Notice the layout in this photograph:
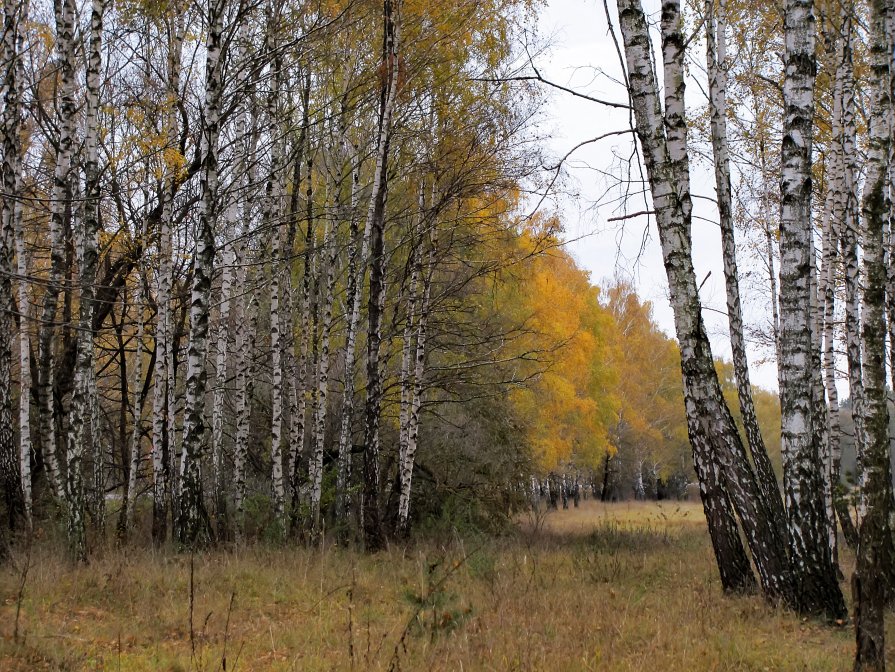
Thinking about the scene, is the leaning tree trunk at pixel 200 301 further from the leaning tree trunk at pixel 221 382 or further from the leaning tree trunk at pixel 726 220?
the leaning tree trunk at pixel 726 220

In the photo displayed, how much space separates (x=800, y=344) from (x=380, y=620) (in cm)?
426

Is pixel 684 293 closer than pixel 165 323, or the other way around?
pixel 684 293

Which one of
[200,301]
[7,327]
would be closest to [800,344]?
[200,301]

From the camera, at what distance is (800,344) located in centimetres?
600

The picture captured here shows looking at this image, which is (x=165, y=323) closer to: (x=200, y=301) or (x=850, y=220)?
(x=200, y=301)

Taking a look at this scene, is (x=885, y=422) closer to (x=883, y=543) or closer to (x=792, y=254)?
(x=883, y=543)

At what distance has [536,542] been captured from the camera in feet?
41.0

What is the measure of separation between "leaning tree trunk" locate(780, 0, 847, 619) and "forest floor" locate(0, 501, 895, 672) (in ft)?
1.36

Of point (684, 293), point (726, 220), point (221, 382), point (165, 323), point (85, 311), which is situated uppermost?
point (726, 220)

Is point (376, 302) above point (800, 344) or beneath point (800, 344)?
above

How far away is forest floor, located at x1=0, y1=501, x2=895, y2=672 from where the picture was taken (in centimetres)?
436

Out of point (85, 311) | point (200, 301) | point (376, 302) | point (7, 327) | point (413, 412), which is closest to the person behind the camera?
point (85, 311)

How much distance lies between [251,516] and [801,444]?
859 centimetres

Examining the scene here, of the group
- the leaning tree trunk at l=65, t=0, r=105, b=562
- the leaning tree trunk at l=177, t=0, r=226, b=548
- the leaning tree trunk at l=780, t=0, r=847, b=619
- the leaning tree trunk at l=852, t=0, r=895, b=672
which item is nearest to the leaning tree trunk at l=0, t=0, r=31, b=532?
the leaning tree trunk at l=65, t=0, r=105, b=562
